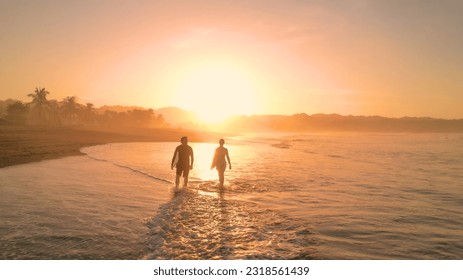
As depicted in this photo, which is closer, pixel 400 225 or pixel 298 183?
pixel 400 225

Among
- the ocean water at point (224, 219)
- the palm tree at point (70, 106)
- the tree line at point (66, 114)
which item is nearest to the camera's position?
the ocean water at point (224, 219)

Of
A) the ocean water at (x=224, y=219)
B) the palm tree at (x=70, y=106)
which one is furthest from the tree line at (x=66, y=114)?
the ocean water at (x=224, y=219)

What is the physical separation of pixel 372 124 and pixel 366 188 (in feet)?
641

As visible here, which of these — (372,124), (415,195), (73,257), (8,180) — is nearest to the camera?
(73,257)

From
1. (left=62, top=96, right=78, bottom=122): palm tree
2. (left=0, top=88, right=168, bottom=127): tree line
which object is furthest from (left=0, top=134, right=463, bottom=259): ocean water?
(left=62, top=96, right=78, bottom=122): palm tree

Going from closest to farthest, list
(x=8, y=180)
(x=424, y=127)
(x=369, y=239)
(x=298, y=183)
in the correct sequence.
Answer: (x=369, y=239)
(x=8, y=180)
(x=298, y=183)
(x=424, y=127)

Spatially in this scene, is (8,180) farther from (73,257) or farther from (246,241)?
(246,241)

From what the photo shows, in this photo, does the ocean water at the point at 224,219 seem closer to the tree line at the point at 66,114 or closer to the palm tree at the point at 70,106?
the tree line at the point at 66,114

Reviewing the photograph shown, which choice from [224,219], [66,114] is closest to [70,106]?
[66,114]

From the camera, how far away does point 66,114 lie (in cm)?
10144

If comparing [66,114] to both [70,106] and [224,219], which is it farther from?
[224,219]

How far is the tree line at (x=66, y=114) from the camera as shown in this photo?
204 feet
